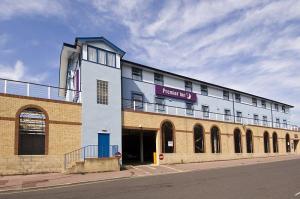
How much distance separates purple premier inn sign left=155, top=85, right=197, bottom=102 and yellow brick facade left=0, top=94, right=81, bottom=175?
12001mm

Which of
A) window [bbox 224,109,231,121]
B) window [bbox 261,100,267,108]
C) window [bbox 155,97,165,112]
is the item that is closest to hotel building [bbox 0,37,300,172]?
window [bbox 155,97,165,112]

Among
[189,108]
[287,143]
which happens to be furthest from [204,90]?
[287,143]

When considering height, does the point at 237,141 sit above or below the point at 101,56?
below

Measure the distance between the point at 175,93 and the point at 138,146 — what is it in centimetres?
685

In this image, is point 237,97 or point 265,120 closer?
point 237,97

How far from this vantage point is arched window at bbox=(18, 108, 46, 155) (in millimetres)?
21891

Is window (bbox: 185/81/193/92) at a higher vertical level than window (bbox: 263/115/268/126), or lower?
higher

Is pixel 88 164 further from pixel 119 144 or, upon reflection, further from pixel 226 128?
pixel 226 128

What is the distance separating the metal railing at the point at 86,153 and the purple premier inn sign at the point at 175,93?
1017cm

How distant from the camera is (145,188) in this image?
1514cm

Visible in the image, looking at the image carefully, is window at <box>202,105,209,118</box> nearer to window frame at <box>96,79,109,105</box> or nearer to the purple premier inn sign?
the purple premier inn sign

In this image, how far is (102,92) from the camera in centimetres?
2700

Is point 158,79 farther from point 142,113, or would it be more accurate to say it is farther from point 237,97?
point 237,97

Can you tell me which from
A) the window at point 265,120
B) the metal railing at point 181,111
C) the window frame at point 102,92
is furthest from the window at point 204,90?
the window frame at point 102,92
